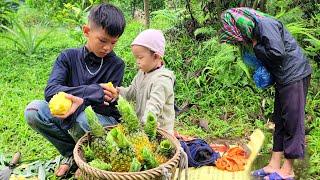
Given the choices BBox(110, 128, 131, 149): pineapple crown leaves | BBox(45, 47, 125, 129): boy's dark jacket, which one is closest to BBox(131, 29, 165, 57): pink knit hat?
BBox(45, 47, 125, 129): boy's dark jacket

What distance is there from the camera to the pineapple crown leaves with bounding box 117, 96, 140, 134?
9.32 ft

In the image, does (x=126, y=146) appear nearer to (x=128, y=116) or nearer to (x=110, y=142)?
(x=110, y=142)

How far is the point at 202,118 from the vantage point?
502 cm

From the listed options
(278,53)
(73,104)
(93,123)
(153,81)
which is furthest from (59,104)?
(278,53)

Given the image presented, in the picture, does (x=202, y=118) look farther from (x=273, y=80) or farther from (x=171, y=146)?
(x=171, y=146)

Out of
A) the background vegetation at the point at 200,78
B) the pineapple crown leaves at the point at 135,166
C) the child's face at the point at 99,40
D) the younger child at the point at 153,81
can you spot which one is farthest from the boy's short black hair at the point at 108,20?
the background vegetation at the point at 200,78

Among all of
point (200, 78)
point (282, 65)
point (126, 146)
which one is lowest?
point (200, 78)

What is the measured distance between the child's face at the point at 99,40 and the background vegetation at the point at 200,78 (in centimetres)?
107

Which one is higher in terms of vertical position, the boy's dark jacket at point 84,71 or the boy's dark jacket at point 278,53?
the boy's dark jacket at point 278,53

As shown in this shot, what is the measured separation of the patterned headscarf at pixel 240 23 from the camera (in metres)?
3.56

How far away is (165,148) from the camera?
2.88 m

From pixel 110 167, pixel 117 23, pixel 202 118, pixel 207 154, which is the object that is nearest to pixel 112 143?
pixel 110 167

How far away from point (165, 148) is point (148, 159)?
0.23m

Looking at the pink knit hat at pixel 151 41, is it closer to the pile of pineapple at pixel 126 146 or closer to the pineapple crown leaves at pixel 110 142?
the pile of pineapple at pixel 126 146
